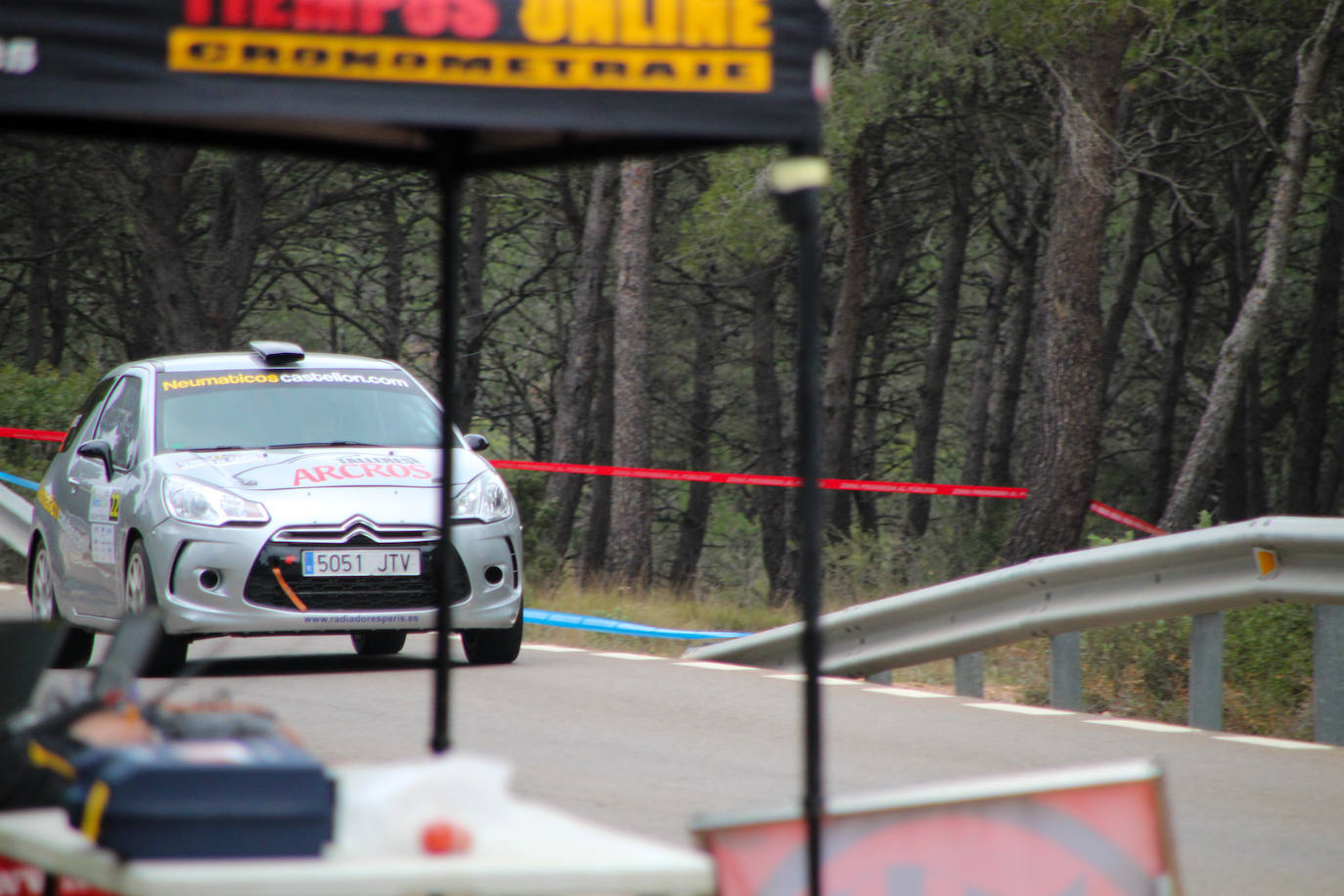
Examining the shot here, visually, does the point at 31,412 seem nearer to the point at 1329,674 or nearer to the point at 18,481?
the point at 18,481

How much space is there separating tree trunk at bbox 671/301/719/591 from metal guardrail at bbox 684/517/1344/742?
22772 mm

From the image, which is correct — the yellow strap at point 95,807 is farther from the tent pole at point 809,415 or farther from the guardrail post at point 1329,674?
the guardrail post at point 1329,674

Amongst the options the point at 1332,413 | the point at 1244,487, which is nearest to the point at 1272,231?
the point at 1244,487

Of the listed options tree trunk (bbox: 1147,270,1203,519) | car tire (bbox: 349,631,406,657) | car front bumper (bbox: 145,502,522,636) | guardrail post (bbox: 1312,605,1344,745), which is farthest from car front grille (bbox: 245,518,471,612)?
tree trunk (bbox: 1147,270,1203,519)

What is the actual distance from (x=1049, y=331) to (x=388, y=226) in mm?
13882

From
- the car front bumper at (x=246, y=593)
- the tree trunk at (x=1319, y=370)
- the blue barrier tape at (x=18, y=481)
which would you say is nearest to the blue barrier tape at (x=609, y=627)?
the car front bumper at (x=246, y=593)

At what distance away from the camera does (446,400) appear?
4633 millimetres

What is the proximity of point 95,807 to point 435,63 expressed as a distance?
59.3 inches

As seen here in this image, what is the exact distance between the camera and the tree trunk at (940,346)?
97.1ft

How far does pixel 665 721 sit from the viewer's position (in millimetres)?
9594

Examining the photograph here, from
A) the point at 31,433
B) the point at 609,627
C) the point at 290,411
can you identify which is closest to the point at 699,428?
the point at 31,433

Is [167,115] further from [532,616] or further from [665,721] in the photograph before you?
[532,616]

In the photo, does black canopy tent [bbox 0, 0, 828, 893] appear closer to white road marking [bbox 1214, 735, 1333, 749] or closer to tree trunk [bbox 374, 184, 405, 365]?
white road marking [bbox 1214, 735, 1333, 749]

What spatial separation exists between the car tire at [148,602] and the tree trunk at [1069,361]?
31.5ft
